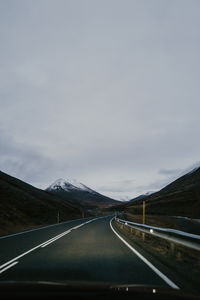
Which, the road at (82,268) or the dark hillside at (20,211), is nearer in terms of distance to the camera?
the road at (82,268)

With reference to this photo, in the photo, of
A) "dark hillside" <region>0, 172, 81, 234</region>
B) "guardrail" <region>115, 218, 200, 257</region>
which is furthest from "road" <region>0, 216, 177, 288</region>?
"dark hillside" <region>0, 172, 81, 234</region>

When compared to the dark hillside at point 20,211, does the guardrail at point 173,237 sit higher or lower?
higher

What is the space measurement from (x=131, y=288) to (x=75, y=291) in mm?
819

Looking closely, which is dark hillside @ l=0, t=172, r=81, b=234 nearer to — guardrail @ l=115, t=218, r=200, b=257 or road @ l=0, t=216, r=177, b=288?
guardrail @ l=115, t=218, r=200, b=257

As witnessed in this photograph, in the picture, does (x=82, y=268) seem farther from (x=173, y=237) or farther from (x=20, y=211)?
(x=20, y=211)

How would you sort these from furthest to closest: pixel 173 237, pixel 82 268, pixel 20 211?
pixel 20 211 < pixel 173 237 < pixel 82 268

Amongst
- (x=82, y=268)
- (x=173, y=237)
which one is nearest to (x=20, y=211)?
(x=173, y=237)

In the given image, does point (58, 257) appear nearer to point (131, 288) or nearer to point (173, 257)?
point (173, 257)

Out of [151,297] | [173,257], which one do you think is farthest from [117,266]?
[151,297]

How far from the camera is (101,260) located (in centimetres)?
770

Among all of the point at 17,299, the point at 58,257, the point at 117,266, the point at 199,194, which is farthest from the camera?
the point at 199,194

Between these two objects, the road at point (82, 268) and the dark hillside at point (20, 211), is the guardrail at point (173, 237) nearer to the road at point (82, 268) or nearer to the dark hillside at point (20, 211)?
the road at point (82, 268)

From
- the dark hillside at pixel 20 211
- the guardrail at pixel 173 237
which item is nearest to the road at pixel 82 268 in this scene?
the guardrail at pixel 173 237

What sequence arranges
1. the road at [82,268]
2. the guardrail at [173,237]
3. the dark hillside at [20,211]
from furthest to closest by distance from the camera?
the dark hillside at [20,211] → the guardrail at [173,237] → the road at [82,268]
